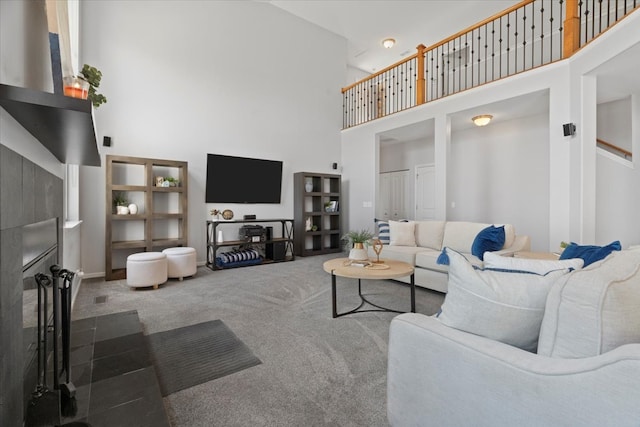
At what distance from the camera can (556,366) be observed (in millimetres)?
830

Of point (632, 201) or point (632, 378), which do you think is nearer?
point (632, 378)

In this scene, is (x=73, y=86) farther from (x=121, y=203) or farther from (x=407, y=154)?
(x=407, y=154)

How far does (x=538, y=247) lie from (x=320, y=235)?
13.8 feet

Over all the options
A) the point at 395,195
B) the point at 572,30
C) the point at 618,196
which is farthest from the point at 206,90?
the point at 618,196

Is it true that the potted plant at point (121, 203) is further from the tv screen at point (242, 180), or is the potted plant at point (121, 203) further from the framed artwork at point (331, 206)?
the framed artwork at point (331, 206)

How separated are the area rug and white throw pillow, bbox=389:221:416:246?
277 cm

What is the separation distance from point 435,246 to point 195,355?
334cm

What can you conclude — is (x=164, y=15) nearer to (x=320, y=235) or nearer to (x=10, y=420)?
(x=320, y=235)

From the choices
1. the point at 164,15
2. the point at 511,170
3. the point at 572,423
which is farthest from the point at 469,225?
the point at 164,15

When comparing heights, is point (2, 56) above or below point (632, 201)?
above

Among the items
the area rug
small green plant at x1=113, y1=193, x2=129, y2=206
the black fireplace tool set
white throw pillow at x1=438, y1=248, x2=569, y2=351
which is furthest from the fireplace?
small green plant at x1=113, y1=193, x2=129, y2=206

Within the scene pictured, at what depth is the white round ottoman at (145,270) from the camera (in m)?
3.56

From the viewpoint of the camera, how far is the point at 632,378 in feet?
2.24

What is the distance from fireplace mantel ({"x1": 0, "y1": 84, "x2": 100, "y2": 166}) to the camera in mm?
983
